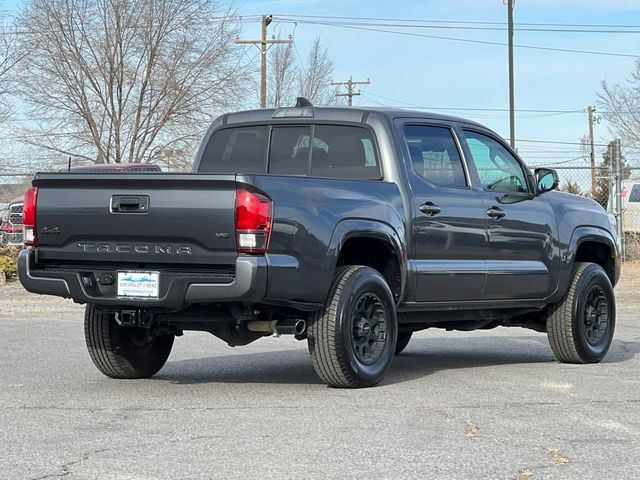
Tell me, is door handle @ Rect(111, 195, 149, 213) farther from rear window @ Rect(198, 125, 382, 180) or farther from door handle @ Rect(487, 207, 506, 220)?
door handle @ Rect(487, 207, 506, 220)

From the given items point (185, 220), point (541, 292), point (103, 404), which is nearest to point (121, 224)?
point (185, 220)

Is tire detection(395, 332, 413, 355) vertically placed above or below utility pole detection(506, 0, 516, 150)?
below

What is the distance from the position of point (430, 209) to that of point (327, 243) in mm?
1246

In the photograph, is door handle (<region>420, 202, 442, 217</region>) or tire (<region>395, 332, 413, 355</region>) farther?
tire (<region>395, 332, 413, 355</region>)

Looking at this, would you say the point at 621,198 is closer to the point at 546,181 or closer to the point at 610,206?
the point at 610,206

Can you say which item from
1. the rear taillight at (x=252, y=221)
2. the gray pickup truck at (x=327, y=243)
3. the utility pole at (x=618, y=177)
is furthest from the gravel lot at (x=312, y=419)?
the utility pole at (x=618, y=177)

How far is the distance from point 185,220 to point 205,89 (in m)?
25.2

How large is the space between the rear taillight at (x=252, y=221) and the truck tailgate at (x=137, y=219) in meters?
0.05

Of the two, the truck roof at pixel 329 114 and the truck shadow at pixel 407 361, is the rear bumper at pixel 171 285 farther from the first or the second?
the truck roof at pixel 329 114

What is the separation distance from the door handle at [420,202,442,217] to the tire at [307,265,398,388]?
28.5 inches

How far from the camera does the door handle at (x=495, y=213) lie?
930cm

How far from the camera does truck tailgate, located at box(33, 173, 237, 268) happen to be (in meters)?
7.37

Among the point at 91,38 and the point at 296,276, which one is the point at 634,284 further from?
the point at 91,38

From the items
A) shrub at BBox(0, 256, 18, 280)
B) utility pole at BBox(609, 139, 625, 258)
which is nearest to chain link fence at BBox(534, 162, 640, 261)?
utility pole at BBox(609, 139, 625, 258)
